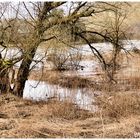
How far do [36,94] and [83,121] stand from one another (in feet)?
3.42

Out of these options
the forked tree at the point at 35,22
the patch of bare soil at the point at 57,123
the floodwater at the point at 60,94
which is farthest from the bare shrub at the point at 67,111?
the forked tree at the point at 35,22

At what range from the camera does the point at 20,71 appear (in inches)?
222

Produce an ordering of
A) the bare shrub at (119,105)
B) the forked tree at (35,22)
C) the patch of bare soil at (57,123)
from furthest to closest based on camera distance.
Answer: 1. the forked tree at (35,22)
2. the bare shrub at (119,105)
3. the patch of bare soil at (57,123)

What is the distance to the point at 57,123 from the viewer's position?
14.9 feet

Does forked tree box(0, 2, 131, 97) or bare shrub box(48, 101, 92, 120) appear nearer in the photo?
bare shrub box(48, 101, 92, 120)

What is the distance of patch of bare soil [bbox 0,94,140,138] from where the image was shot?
422 centimetres

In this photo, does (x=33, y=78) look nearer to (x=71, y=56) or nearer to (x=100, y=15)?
(x=71, y=56)

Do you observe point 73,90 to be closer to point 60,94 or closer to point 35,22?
point 60,94

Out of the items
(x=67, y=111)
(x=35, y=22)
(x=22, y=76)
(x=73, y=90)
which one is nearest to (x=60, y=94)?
(x=73, y=90)

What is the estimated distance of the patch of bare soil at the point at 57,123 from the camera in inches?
166

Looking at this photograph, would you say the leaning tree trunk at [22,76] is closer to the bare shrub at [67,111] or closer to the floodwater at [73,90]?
the floodwater at [73,90]

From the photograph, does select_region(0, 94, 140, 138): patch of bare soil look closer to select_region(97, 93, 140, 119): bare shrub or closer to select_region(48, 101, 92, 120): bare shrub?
select_region(48, 101, 92, 120): bare shrub

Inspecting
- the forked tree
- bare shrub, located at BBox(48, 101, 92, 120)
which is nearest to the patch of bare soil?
bare shrub, located at BBox(48, 101, 92, 120)

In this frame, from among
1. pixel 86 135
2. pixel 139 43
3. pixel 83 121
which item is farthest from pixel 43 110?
pixel 139 43
